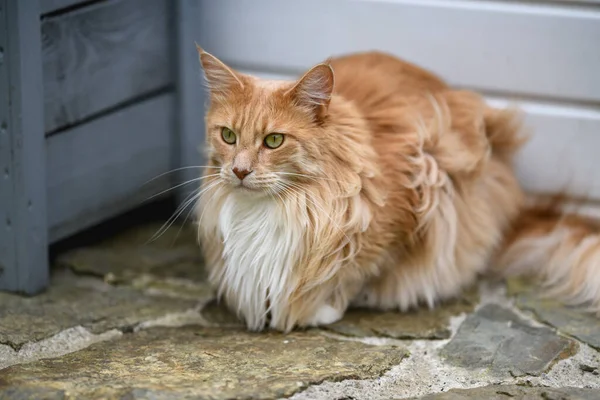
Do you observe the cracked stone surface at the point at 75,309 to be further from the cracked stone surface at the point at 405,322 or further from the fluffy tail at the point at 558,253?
the fluffy tail at the point at 558,253

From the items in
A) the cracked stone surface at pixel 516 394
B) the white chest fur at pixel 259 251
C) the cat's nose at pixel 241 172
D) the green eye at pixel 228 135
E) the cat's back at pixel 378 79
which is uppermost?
the cat's back at pixel 378 79

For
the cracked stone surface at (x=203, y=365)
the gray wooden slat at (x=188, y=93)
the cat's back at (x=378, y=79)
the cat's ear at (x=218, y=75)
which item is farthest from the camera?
the gray wooden slat at (x=188, y=93)

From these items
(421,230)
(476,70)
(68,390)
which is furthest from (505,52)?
(68,390)

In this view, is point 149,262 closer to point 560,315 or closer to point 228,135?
point 228,135

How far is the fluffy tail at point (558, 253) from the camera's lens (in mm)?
2592

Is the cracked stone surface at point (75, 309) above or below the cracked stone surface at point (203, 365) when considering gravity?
below

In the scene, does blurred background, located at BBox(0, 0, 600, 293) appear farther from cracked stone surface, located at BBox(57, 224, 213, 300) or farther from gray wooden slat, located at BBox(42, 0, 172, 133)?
cracked stone surface, located at BBox(57, 224, 213, 300)

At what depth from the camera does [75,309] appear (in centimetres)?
256

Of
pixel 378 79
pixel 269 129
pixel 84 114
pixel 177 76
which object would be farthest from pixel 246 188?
pixel 177 76

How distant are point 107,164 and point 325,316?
34.8 inches

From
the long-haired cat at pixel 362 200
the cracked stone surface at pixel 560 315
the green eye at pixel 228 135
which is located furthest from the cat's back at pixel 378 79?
the cracked stone surface at pixel 560 315

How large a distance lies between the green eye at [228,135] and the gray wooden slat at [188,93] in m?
0.83

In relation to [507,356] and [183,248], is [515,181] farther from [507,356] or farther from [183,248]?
[183,248]

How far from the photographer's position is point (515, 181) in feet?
9.29
